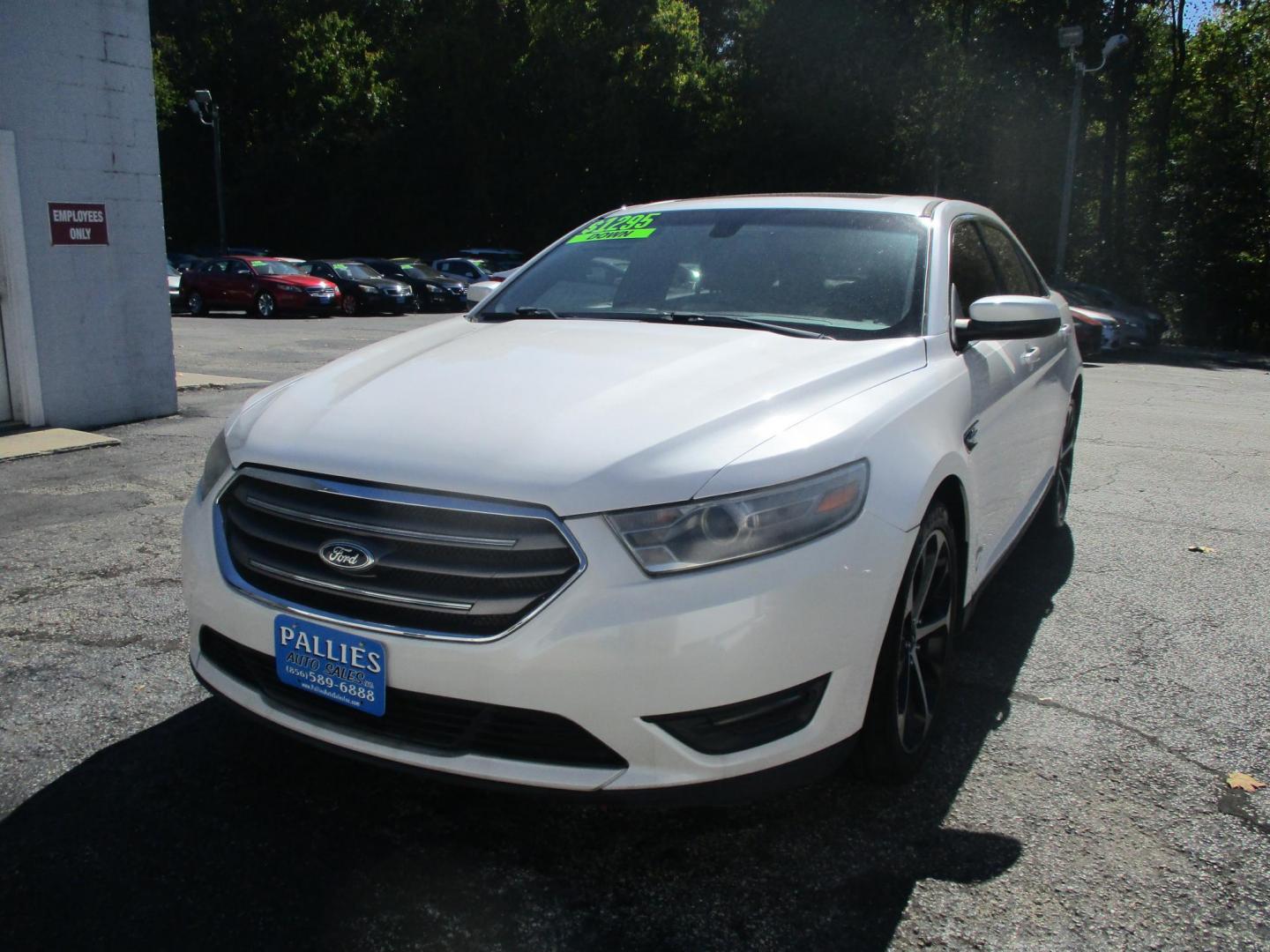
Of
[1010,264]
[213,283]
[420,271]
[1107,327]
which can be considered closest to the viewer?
[1010,264]

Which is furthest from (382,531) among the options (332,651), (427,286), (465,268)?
(465,268)

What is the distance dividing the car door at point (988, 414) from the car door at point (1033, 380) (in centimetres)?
3

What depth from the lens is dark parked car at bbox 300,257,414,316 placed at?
26.5m

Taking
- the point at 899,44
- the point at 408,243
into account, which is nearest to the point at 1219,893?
the point at 899,44

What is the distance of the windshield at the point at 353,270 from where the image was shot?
87.5 feet

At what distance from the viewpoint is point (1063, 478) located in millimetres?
5676

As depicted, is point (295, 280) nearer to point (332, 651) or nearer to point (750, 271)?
point (750, 271)

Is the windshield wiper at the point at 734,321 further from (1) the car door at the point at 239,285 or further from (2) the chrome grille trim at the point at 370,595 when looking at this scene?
(1) the car door at the point at 239,285

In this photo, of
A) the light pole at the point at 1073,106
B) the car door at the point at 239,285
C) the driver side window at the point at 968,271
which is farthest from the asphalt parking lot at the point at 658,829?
the car door at the point at 239,285

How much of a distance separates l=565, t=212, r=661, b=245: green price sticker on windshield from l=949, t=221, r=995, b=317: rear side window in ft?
3.68

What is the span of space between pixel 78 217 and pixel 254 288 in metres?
17.2

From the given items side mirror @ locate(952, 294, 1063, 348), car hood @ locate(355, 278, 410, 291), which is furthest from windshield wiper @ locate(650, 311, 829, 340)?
car hood @ locate(355, 278, 410, 291)

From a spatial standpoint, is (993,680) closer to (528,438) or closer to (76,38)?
(528,438)

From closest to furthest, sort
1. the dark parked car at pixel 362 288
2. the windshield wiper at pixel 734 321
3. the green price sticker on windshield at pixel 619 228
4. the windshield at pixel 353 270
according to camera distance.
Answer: the windshield wiper at pixel 734 321, the green price sticker on windshield at pixel 619 228, the dark parked car at pixel 362 288, the windshield at pixel 353 270
